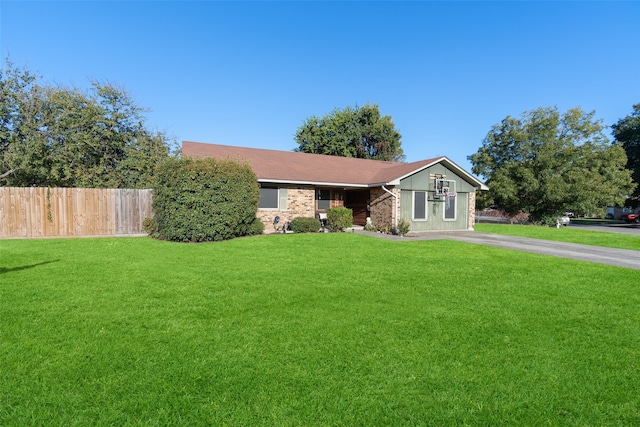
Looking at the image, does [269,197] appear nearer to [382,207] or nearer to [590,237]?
[382,207]

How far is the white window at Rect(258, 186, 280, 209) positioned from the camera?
16234mm

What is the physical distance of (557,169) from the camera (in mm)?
26391

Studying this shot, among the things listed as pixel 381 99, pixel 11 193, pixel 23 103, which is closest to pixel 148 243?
pixel 11 193

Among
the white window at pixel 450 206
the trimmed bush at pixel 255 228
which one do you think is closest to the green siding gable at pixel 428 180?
the white window at pixel 450 206

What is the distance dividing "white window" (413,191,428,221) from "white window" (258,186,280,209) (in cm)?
746

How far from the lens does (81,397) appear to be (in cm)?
254

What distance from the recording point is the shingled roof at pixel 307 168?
55.6ft

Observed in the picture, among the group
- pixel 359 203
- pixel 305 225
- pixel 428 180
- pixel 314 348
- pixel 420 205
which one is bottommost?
pixel 314 348

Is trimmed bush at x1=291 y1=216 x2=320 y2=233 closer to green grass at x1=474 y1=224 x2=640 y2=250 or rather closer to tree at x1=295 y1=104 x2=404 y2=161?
green grass at x1=474 y1=224 x2=640 y2=250

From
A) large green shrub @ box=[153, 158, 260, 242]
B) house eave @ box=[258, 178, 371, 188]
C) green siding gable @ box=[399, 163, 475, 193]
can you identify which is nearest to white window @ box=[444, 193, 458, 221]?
green siding gable @ box=[399, 163, 475, 193]

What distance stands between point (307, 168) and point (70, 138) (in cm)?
1448

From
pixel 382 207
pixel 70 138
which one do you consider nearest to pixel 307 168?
pixel 382 207

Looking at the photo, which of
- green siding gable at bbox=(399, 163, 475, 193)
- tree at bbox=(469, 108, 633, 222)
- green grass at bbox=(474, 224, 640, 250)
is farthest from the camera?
tree at bbox=(469, 108, 633, 222)

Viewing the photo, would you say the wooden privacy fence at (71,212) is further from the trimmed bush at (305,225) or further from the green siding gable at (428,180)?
the green siding gable at (428,180)
